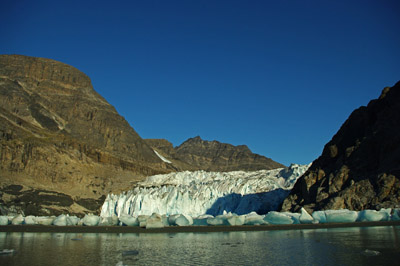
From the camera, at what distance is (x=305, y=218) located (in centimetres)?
3897

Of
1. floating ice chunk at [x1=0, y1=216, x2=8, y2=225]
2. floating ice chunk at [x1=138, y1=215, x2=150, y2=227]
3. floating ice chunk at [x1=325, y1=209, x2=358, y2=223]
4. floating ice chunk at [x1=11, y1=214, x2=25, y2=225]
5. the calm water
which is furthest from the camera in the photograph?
floating ice chunk at [x1=11, y1=214, x2=25, y2=225]

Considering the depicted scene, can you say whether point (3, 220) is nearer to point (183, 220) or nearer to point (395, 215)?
point (183, 220)

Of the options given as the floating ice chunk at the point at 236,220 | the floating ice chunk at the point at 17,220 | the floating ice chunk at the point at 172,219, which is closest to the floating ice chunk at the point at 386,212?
the floating ice chunk at the point at 236,220

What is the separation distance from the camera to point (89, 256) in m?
20.8

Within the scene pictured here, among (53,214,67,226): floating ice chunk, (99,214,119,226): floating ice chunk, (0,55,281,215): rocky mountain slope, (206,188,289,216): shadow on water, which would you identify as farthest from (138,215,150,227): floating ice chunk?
(0,55,281,215): rocky mountain slope

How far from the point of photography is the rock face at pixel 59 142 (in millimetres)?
89000

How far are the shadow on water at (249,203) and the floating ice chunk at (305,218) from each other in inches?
815

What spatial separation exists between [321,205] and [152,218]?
19.3 meters

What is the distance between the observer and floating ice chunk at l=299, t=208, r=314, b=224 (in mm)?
38719

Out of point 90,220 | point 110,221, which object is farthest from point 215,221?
point 90,220

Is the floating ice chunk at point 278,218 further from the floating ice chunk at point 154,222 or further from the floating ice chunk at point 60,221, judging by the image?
the floating ice chunk at point 60,221

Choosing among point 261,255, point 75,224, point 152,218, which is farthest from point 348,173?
point 75,224

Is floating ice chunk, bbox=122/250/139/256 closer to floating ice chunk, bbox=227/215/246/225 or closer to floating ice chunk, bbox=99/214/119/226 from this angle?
floating ice chunk, bbox=227/215/246/225

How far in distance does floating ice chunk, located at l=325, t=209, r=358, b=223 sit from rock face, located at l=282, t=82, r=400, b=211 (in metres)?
3.91
